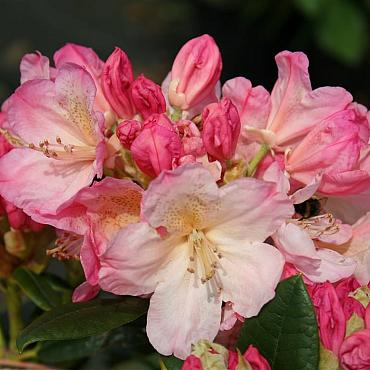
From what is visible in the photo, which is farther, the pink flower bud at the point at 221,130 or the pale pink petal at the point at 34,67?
the pale pink petal at the point at 34,67

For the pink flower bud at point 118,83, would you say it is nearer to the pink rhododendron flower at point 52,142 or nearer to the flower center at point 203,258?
the pink rhododendron flower at point 52,142

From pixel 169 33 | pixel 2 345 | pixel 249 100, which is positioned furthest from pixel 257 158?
pixel 169 33

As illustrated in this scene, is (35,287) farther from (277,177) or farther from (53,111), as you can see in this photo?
(277,177)

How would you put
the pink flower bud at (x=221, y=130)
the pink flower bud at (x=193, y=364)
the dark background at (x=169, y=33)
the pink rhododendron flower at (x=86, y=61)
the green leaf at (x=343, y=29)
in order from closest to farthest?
the pink flower bud at (x=193, y=364)
the pink flower bud at (x=221, y=130)
the pink rhododendron flower at (x=86, y=61)
the green leaf at (x=343, y=29)
the dark background at (x=169, y=33)

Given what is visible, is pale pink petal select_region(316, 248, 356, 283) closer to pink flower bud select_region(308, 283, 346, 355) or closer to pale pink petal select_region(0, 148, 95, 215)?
pink flower bud select_region(308, 283, 346, 355)

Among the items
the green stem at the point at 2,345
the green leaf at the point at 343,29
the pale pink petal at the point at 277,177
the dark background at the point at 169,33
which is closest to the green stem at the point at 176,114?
the pale pink petal at the point at 277,177

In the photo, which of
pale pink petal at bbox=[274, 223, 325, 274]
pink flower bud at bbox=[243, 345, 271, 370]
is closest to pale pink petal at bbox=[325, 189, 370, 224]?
pale pink petal at bbox=[274, 223, 325, 274]
